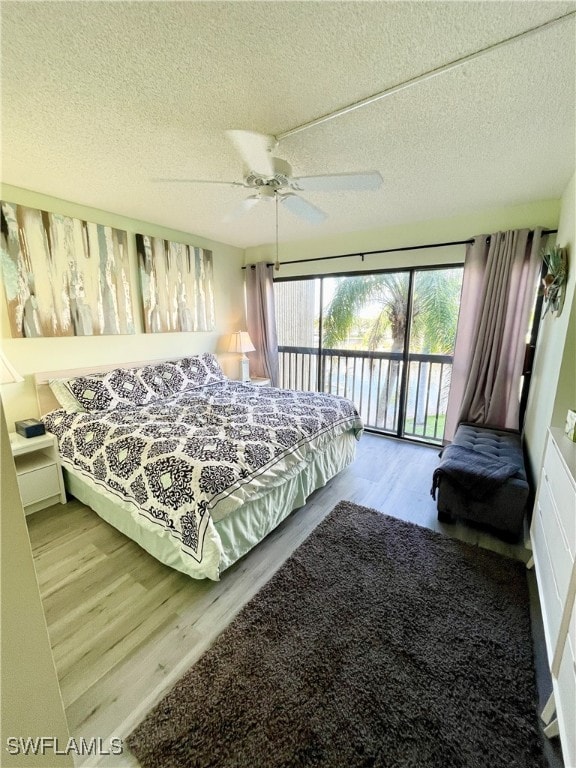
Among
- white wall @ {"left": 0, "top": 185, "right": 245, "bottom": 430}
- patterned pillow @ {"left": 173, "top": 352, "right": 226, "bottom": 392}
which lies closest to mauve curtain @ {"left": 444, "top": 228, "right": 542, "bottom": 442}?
patterned pillow @ {"left": 173, "top": 352, "right": 226, "bottom": 392}

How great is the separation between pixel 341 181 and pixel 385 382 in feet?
8.83

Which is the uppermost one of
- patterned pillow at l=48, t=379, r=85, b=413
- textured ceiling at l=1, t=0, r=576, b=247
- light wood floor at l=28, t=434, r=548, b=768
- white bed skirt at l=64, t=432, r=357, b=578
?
textured ceiling at l=1, t=0, r=576, b=247

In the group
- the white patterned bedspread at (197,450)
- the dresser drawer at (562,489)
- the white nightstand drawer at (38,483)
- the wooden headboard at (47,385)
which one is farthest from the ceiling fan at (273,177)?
the white nightstand drawer at (38,483)

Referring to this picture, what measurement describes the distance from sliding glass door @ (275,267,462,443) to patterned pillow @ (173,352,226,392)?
123cm

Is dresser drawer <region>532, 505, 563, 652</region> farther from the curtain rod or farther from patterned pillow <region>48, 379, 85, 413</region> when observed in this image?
patterned pillow <region>48, 379, 85, 413</region>

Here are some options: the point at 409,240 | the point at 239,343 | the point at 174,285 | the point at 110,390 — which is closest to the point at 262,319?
the point at 239,343

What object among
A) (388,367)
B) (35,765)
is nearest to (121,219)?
(388,367)

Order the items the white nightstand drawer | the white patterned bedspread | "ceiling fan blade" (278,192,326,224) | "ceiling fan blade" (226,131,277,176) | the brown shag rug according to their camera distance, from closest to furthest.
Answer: the brown shag rug → "ceiling fan blade" (226,131,277,176) → the white patterned bedspread → "ceiling fan blade" (278,192,326,224) → the white nightstand drawer

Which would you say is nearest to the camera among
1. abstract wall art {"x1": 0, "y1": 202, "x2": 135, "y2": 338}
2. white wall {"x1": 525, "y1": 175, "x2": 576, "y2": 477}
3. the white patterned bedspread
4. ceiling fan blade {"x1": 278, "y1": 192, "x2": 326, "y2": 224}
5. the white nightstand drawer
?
the white patterned bedspread

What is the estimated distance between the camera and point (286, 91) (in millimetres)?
1419

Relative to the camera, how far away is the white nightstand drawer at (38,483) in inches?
88.7

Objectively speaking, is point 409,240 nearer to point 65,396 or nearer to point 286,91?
point 286,91

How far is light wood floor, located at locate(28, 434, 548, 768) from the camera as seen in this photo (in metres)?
1.24

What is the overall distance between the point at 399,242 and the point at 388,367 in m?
1.44
